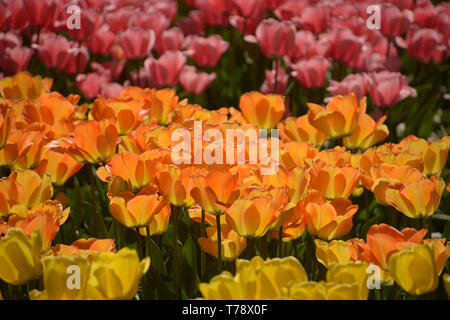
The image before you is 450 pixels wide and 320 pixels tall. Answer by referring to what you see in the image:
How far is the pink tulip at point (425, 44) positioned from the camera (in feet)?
9.19


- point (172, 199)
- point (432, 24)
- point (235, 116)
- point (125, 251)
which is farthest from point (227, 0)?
point (125, 251)

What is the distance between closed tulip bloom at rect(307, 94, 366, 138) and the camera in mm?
1756

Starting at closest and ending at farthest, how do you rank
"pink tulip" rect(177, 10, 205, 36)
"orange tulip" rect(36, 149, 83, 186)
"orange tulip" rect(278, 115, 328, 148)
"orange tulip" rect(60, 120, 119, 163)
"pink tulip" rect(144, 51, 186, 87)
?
"orange tulip" rect(60, 120, 119, 163) < "orange tulip" rect(36, 149, 83, 186) < "orange tulip" rect(278, 115, 328, 148) < "pink tulip" rect(144, 51, 186, 87) < "pink tulip" rect(177, 10, 205, 36)

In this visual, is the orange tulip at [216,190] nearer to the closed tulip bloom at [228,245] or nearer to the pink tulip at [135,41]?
the closed tulip bloom at [228,245]

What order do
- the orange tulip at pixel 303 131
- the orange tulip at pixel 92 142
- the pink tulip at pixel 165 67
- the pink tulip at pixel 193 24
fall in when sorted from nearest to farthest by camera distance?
the orange tulip at pixel 92 142 → the orange tulip at pixel 303 131 → the pink tulip at pixel 165 67 → the pink tulip at pixel 193 24

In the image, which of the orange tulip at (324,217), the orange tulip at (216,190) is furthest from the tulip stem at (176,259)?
the orange tulip at (324,217)

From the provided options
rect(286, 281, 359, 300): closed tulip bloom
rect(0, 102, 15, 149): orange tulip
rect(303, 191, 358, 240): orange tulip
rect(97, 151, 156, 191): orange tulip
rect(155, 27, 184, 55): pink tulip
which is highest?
rect(155, 27, 184, 55): pink tulip

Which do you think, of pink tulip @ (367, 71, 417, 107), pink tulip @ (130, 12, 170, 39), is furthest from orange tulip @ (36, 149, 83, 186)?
pink tulip @ (130, 12, 170, 39)

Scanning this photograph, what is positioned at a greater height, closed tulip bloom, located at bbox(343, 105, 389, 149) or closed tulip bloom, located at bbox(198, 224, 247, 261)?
closed tulip bloom, located at bbox(343, 105, 389, 149)

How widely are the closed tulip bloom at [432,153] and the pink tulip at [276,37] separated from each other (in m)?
1.05

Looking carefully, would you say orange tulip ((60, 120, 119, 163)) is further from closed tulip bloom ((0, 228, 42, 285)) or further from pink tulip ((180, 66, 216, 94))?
pink tulip ((180, 66, 216, 94))

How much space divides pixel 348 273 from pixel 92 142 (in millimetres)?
741

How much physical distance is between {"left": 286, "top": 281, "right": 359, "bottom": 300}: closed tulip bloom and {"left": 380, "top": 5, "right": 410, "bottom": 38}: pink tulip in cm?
203
